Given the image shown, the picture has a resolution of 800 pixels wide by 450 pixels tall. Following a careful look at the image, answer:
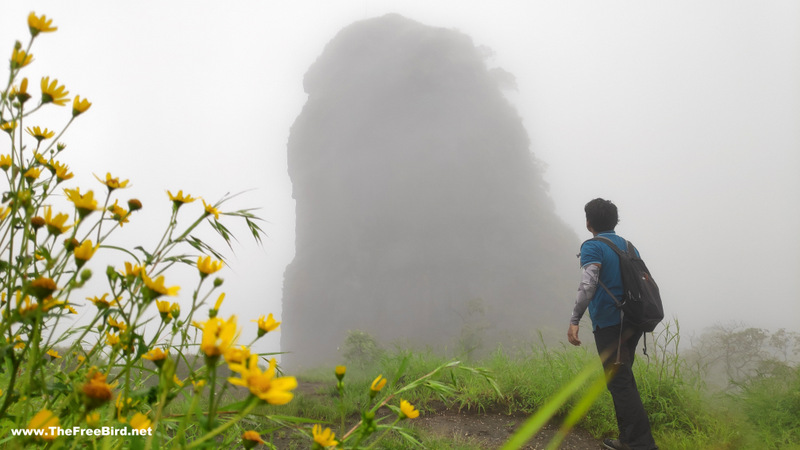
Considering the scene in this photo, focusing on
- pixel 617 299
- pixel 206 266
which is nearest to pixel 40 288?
pixel 206 266

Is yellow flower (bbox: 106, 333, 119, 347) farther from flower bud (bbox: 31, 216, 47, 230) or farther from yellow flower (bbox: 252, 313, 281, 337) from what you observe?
yellow flower (bbox: 252, 313, 281, 337)

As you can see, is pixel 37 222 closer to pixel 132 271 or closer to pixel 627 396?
pixel 132 271

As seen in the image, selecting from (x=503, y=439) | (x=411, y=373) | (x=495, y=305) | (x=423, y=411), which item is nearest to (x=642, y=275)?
(x=503, y=439)

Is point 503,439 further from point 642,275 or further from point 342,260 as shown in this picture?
point 342,260

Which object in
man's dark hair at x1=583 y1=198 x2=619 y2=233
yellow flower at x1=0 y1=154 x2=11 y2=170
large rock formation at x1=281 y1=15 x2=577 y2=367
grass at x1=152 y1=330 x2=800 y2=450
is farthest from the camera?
large rock formation at x1=281 y1=15 x2=577 y2=367

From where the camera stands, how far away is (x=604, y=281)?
2.48 meters

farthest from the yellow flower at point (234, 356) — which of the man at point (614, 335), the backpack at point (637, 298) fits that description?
the backpack at point (637, 298)

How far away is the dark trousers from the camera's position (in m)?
2.30

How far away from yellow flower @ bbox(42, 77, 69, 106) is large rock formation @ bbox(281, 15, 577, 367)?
19.6 metres

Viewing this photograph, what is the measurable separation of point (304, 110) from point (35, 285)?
39480mm

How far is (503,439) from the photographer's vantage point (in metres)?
2.70

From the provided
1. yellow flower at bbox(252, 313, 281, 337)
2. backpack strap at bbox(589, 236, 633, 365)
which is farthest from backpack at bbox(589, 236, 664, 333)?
yellow flower at bbox(252, 313, 281, 337)

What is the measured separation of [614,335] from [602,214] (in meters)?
0.81

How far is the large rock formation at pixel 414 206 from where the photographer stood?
26484 millimetres
